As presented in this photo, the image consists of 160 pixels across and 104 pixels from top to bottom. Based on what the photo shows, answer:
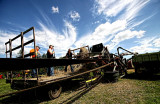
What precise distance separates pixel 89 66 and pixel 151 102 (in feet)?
17.4

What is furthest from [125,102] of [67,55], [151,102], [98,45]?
[98,45]

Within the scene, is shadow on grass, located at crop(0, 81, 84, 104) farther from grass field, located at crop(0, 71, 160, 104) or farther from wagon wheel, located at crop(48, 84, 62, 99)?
wagon wheel, located at crop(48, 84, 62, 99)

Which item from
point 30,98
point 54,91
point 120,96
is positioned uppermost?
point 54,91

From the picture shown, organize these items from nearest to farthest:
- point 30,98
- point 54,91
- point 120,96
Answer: point 120,96 → point 54,91 → point 30,98

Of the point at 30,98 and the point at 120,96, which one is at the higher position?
the point at 120,96

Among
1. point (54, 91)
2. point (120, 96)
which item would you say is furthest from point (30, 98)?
point (120, 96)

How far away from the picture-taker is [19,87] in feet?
13.5

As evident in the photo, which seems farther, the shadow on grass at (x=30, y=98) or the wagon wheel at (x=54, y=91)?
the shadow on grass at (x=30, y=98)

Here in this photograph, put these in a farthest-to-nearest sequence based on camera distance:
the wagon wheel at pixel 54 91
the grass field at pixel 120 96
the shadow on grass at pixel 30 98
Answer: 1. the shadow on grass at pixel 30 98
2. the wagon wheel at pixel 54 91
3. the grass field at pixel 120 96

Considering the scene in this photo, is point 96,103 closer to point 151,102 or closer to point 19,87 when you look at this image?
point 151,102

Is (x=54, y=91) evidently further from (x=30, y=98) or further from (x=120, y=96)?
(x=120, y=96)

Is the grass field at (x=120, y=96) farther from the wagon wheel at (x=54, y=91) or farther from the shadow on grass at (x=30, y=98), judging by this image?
the wagon wheel at (x=54, y=91)

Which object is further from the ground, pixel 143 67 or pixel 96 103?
pixel 143 67

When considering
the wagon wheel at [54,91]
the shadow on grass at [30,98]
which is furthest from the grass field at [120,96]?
the wagon wheel at [54,91]
